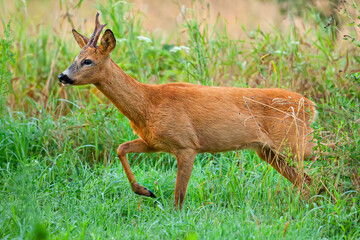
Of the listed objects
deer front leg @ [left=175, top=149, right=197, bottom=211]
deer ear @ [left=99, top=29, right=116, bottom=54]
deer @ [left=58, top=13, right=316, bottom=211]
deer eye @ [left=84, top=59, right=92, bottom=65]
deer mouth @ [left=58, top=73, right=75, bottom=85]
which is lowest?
deer front leg @ [left=175, top=149, right=197, bottom=211]

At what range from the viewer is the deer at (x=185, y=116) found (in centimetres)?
512

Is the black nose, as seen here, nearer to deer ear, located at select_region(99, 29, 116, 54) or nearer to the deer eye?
the deer eye

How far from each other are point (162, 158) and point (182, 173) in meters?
1.10

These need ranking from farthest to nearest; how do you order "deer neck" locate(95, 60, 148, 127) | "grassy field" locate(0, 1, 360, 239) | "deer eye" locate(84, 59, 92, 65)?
"deer neck" locate(95, 60, 148, 127)
"deer eye" locate(84, 59, 92, 65)
"grassy field" locate(0, 1, 360, 239)

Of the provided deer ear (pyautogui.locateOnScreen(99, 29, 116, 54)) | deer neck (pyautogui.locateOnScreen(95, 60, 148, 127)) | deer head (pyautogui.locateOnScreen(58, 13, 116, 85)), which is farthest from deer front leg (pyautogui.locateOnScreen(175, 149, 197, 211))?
deer ear (pyautogui.locateOnScreen(99, 29, 116, 54))

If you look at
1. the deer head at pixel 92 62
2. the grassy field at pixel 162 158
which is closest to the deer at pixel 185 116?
the deer head at pixel 92 62

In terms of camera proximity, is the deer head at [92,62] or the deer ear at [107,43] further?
the deer ear at [107,43]

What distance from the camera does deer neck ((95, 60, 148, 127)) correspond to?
5203 millimetres

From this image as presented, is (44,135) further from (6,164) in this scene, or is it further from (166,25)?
(166,25)

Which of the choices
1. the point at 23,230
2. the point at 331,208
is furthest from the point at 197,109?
the point at 23,230

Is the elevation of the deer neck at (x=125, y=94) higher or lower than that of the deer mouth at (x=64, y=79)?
lower

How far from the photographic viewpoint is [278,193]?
5.14 m

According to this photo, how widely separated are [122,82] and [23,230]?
1.88 metres

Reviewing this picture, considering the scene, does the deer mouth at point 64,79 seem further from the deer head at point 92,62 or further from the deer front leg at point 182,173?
the deer front leg at point 182,173
